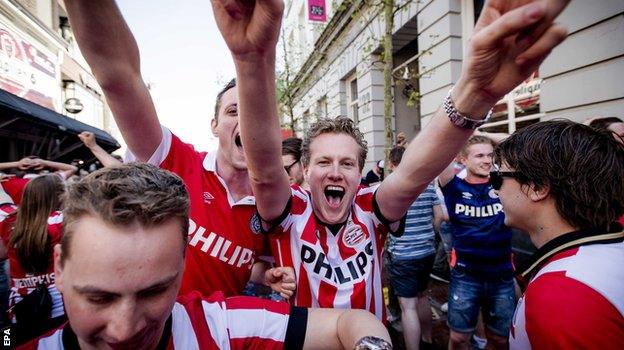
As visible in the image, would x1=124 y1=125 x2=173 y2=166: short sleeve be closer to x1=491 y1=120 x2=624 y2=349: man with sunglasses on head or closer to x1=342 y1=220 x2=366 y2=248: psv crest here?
x1=342 y1=220 x2=366 y2=248: psv crest

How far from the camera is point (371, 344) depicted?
1.21m

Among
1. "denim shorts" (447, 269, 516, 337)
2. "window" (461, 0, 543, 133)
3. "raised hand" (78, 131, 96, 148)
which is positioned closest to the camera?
"denim shorts" (447, 269, 516, 337)

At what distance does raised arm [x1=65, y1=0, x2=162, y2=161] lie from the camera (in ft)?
3.63

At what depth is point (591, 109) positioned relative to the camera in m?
4.55

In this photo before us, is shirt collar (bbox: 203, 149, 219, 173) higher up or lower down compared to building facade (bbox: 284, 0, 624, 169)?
lower down

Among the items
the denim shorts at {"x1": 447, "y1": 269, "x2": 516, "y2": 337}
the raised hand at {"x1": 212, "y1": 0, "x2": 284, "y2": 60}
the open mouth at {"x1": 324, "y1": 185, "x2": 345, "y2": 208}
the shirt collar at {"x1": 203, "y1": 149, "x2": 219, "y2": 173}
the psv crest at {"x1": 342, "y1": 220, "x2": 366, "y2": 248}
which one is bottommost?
the denim shorts at {"x1": 447, "y1": 269, "x2": 516, "y2": 337}

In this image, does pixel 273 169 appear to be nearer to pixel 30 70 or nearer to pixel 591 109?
pixel 591 109

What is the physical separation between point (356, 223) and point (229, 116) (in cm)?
97

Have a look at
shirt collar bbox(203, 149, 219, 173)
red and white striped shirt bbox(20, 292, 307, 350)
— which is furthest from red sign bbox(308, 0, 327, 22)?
red and white striped shirt bbox(20, 292, 307, 350)

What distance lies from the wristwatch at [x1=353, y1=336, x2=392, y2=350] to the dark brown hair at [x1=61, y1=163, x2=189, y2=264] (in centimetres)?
75

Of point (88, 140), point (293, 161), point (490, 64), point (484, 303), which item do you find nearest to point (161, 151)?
point (490, 64)

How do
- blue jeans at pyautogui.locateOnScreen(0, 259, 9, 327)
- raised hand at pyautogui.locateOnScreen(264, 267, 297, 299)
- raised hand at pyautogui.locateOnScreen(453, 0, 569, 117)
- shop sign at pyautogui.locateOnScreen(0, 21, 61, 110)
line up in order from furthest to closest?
shop sign at pyautogui.locateOnScreen(0, 21, 61, 110), blue jeans at pyautogui.locateOnScreen(0, 259, 9, 327), raised hand at pyautogui.locateOnScreen(264, 267, 297, 299), raised hand at pyautogui.locateOnScreen(453, 0, 569, 117)

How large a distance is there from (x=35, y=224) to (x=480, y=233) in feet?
13.2

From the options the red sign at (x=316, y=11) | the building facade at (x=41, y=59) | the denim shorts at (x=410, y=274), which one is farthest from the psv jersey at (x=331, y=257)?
the building facade at (x=41, y=59)
